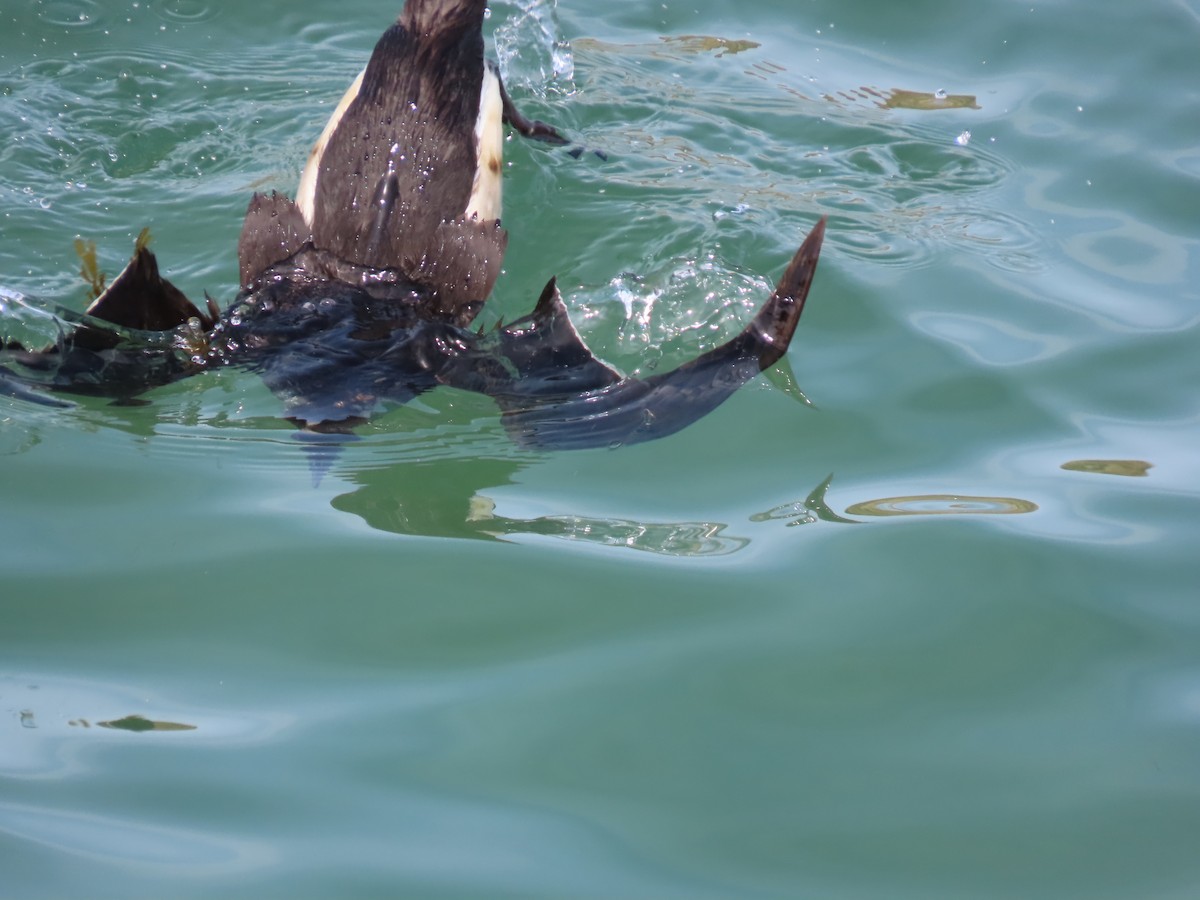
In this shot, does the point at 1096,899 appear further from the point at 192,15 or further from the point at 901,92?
the point at 192,15

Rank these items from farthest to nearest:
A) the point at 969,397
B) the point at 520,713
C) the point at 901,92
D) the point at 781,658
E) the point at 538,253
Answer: the point at 901,92 → the point at 538,253 → the point at 969,397 → the point at 781,658 → the point at 520,713

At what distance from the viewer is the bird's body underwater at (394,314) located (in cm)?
341

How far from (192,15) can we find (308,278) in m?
3.10

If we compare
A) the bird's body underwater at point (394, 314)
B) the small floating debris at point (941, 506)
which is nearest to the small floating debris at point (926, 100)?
the bird's body underwater at point (394, 314)

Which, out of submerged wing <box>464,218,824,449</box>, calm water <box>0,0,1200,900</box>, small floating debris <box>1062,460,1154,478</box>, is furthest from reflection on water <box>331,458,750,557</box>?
small floating debris <box>1062,460,1154,478</box>

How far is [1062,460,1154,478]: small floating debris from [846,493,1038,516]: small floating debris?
335mm

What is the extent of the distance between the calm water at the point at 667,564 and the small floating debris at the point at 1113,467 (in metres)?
0.01

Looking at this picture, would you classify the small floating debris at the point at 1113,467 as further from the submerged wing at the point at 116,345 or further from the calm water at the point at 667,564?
the submerged wing at the point at 116,345

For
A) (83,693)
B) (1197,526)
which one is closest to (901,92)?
(1197,526)

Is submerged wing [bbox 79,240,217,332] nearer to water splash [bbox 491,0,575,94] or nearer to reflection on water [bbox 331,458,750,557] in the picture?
reflection on water [bbox 331,458,750,557]

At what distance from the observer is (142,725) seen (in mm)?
2512

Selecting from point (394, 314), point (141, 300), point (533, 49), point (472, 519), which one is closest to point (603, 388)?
point (472, 519)

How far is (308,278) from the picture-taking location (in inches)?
155

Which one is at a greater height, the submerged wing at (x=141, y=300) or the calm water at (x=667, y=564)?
the submerged wing at (x=141, y=300)
